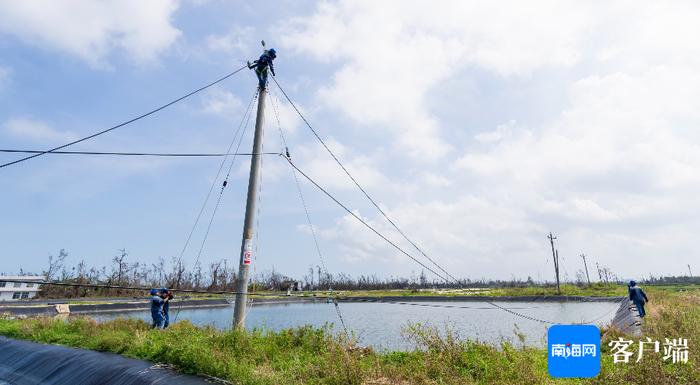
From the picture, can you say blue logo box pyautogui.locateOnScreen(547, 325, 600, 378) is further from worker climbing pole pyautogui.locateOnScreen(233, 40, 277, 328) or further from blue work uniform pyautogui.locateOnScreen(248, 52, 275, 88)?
blue work uniform pyautogui.locateOnScreen(248, 52, 275, 88)

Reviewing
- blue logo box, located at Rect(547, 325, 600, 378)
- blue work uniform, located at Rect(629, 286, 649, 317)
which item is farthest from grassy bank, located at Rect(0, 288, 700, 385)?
blue work uniform, located at Rect(629, 286, 649, 317)

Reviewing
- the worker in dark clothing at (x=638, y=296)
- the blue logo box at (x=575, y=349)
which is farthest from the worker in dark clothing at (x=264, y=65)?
the worker in dark clothing at (x=638, y=296)

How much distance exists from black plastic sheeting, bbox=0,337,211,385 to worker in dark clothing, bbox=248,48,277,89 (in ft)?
28.9

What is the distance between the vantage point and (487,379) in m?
8.58

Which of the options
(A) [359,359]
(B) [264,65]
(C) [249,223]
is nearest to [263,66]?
(B) [264,65]

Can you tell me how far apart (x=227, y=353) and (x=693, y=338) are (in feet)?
37.0

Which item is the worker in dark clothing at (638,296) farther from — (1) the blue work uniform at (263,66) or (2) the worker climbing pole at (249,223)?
(1) the blue work uniform at (263,66)

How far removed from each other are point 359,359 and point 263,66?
9.49 meters

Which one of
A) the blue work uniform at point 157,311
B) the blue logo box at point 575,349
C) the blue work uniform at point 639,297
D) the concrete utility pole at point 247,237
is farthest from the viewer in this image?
the blue work uniform at point 639,297

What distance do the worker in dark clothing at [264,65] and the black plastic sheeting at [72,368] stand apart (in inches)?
347

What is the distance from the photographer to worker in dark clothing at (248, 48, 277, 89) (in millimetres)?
13656

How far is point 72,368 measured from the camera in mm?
11703

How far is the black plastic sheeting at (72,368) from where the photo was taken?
9.57m

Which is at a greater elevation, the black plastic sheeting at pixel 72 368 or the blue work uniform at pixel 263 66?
the blue work uniform at pixel 263 66
